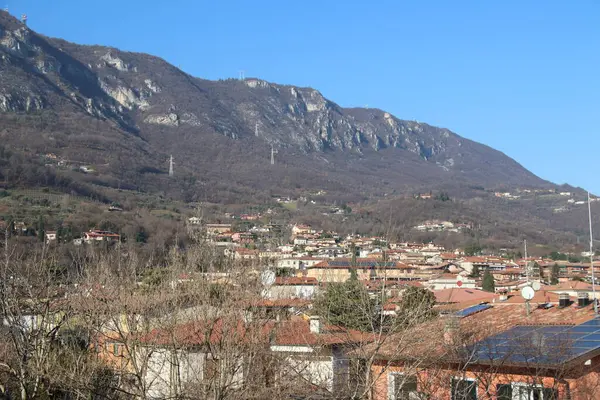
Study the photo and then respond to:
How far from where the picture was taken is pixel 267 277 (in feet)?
45.5

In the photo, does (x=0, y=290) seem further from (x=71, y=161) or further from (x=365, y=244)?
(x=71, y=161)

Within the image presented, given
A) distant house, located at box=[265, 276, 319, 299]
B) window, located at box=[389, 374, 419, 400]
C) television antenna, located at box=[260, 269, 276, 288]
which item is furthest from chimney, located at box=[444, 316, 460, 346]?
television antenna, located at box=[260, 269, 276, 288]

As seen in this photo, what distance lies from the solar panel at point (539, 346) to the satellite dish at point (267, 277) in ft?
12.2

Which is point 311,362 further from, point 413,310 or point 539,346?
point 539,346

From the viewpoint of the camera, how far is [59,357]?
52.2 ft

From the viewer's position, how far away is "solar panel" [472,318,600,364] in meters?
10.6

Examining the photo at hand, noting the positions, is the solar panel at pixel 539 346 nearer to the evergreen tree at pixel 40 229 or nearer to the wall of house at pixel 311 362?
the wall of house at pixel 311 362

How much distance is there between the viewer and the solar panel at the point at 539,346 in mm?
10633

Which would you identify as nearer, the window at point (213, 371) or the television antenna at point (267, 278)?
the window at point (213, 371)

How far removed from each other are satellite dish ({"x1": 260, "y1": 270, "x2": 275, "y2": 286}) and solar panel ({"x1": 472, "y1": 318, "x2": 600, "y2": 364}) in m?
3.72

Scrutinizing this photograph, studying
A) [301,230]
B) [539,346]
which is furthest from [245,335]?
[301,230]

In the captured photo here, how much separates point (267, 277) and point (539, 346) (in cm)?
495

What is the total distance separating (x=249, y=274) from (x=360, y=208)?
16147 centimetres

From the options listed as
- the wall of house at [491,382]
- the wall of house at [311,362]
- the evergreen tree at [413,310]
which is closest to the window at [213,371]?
the wall of house at [311,362]
